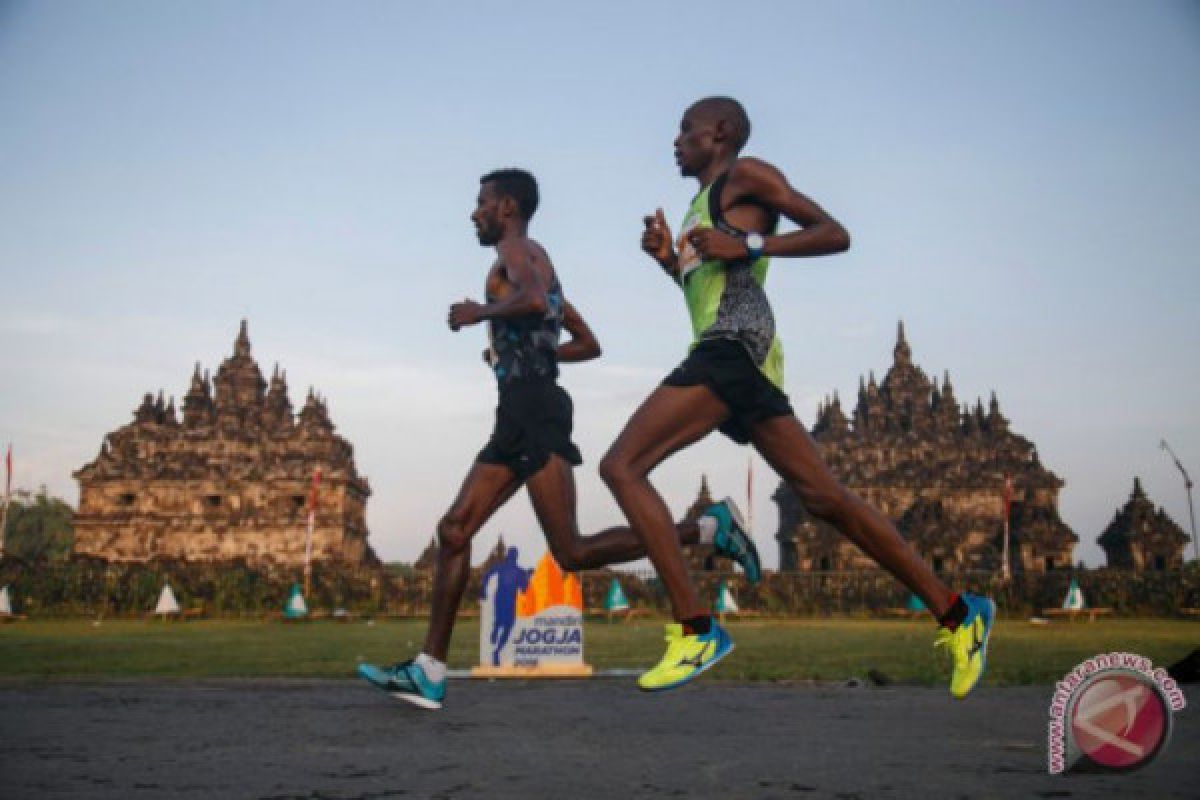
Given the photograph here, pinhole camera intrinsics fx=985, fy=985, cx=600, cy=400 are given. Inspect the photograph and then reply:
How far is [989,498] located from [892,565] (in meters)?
51.1

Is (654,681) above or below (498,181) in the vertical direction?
below

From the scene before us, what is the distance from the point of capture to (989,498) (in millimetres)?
50594

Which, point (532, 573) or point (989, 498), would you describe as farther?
point (989, 498)

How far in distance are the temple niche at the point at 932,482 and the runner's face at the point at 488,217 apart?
136 ft

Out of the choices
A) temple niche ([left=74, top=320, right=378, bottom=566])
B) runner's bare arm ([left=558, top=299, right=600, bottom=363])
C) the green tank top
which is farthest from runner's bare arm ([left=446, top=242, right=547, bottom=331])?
temple niche ([left=74, top=320, right=378, bottom=566])

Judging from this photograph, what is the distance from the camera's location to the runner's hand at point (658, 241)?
3443mm

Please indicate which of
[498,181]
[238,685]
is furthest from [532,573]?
[498,181]

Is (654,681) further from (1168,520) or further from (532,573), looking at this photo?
Result: (1168,520)

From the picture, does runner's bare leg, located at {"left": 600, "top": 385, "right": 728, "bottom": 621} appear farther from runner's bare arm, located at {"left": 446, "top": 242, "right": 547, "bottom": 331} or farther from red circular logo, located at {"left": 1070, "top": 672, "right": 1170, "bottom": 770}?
red circular logo, located at {"left": 1070, "top": 672, "right": 1170, "bottom": 770}

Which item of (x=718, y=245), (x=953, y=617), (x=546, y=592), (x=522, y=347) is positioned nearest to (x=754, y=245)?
(x=718, y=245)

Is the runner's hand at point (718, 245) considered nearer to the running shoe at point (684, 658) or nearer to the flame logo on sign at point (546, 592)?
the running shoe at point (684, 658)

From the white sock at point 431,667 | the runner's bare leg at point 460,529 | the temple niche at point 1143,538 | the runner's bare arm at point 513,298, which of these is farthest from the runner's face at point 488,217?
the temple niche at point 1143,538

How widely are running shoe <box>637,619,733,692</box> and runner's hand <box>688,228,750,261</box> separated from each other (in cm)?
120

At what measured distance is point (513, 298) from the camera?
3.93m
